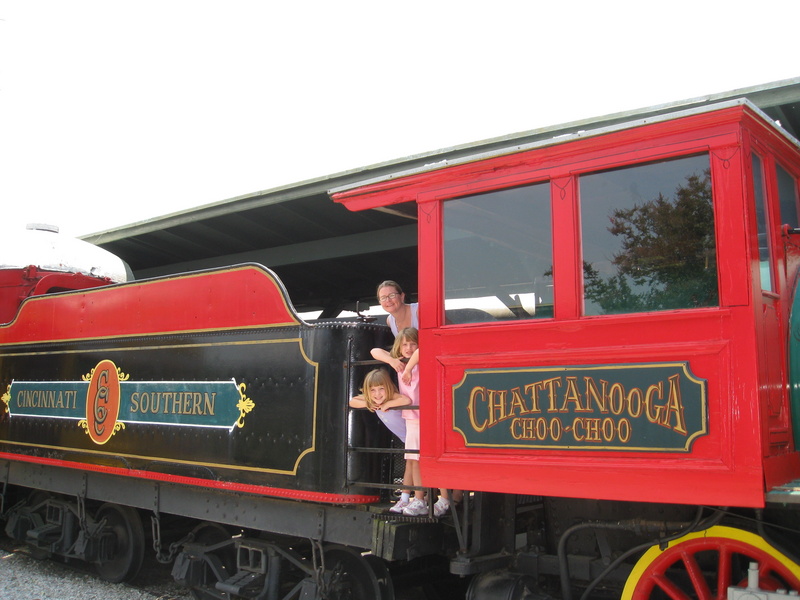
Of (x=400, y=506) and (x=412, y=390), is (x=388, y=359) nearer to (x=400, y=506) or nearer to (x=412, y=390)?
(x=412, y=390)

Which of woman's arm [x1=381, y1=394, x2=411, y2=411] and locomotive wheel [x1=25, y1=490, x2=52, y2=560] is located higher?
woman's arm [x1=381, y1=394, x2=411, y2=411]

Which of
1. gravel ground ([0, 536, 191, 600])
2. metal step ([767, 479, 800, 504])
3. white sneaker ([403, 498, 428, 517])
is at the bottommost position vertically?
gravel ground ([0, 536, 191, 600])

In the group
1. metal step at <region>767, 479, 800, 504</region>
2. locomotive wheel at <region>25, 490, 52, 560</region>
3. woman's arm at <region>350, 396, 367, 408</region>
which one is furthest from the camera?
locomotive wheel at <region>25, 490, 52, 560</region>

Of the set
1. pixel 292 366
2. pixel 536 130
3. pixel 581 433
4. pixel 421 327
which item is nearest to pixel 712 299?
pixel 581 433

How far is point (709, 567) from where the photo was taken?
3742 millimetres

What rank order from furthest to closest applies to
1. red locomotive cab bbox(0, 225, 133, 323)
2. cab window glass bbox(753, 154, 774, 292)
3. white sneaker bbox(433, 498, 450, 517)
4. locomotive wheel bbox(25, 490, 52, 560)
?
red locomotive cab bbox(0, 225, 133, 323) < locomotive wheel bbox(25, 490, 52, 560) < white sneaker bbox(433, 498, 450, 517) < cab window glass bbox(753, 154, 774, 292)

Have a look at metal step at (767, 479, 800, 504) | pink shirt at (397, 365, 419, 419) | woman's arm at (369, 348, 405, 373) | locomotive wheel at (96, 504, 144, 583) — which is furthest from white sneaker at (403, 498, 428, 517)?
locomotive wheel at (96, 504, 144, 583)

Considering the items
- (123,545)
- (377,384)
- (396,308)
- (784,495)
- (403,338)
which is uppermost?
(396,308)

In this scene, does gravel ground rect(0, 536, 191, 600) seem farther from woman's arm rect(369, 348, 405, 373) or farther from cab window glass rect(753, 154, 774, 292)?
cab window glass rect(753, 154, 774, 292)

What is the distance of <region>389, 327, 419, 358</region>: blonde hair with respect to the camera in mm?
4281

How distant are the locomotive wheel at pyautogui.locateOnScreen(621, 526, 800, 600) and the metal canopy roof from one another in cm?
301

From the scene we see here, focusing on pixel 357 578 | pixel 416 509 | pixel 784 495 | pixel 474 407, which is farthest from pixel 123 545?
pixel 784 495

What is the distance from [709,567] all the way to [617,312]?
1420 mm

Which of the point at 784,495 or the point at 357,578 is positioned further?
the point at 357,578
